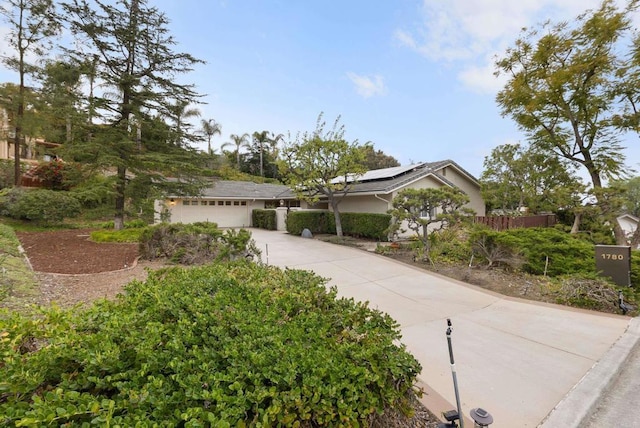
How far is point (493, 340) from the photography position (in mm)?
3977

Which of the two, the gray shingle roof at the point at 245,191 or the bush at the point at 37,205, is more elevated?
the gray shingle roof at the point at 245,191

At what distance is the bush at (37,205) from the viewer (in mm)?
13141

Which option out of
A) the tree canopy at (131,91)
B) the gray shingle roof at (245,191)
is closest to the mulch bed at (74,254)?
the tree canopy at (131,91)

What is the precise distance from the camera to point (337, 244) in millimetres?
12836

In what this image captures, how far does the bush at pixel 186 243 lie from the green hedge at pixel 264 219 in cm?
1076

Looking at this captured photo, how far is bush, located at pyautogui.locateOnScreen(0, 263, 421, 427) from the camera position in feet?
4.60

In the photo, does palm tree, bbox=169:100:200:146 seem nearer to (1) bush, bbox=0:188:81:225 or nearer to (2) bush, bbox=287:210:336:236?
(1) bush, bbox=0:188:81:225

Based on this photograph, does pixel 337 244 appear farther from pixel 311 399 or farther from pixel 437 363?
pixel 311 399

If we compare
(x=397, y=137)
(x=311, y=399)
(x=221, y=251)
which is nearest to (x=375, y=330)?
(x=311, y=399)

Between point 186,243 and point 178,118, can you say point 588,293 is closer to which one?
point 186,243

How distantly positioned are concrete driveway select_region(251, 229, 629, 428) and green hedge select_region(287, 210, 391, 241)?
5807 millimetres

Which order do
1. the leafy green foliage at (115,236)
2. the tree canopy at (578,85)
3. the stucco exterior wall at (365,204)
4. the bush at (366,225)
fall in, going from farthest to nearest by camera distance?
the stucco exterior wall at (365,204)
the bush at (366,225)
the tree canopy at (578,85)
the leafy green foliage at (115,236)

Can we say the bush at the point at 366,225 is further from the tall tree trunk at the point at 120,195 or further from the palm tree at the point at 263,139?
the palm tree at the point at 263,139

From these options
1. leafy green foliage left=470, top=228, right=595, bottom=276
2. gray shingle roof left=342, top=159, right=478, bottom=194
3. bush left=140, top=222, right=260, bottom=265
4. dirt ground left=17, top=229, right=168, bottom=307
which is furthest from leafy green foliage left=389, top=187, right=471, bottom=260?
dirt ground left=17, top=229, right=168, bottom=307
